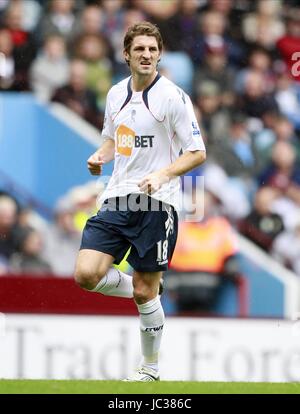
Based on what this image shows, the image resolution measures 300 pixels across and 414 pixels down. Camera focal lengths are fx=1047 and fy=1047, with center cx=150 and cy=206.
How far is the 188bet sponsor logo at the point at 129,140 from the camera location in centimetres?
670

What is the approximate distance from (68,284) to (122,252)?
2950 mm

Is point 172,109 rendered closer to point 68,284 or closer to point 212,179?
point 68,284

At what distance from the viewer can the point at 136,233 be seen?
673cm

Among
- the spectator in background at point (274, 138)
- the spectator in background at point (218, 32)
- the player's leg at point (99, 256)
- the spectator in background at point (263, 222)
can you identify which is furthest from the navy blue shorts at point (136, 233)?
the spectator in background at point (218, 32)

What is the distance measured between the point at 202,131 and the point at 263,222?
46.9 inches

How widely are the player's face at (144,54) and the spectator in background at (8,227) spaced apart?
179 inches

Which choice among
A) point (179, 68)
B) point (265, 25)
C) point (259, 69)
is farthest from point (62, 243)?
point (265, 25)

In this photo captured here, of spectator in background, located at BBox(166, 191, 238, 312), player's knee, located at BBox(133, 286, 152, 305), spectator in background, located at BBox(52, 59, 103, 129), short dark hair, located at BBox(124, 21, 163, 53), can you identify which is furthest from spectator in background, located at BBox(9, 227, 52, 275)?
short dark hair, located at BBox(124, 21, 163, 53)

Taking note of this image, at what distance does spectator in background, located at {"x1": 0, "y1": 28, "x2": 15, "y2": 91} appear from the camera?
11.4m

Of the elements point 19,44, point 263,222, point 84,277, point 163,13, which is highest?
point 163,13

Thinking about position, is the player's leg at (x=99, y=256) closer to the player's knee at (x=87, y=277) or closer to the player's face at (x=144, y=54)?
the player's knee at (x=87, y=277)

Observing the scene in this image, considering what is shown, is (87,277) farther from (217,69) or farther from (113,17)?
(113,17)
